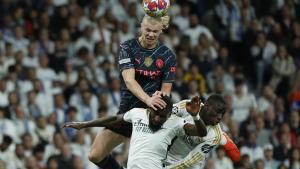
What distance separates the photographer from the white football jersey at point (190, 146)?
12.0 meters

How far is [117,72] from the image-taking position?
67.6 ft

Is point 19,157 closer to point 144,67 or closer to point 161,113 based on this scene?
point 144,67

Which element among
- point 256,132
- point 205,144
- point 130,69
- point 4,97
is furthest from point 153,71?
point 256,132

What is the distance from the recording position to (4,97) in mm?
18797

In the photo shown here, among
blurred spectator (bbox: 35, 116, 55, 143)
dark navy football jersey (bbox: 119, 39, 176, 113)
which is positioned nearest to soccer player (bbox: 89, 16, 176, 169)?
dark navy football jersey (bbox: 119, 39, 176, 113)

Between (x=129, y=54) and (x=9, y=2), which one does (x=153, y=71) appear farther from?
(x=9, y=2)

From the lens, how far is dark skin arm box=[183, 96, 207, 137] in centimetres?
1123

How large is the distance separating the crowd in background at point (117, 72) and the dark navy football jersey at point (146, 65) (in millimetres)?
5316

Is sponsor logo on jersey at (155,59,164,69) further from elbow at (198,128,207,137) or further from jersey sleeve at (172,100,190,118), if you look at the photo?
elbow at (198,128,207,137)

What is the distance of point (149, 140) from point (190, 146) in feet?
2.02

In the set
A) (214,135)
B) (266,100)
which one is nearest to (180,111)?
(214,135)

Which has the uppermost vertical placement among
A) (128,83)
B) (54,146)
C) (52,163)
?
(128,83)

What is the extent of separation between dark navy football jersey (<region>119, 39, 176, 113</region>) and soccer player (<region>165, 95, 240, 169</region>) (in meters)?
0.49

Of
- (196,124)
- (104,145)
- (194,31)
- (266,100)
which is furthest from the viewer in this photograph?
(194,31)
